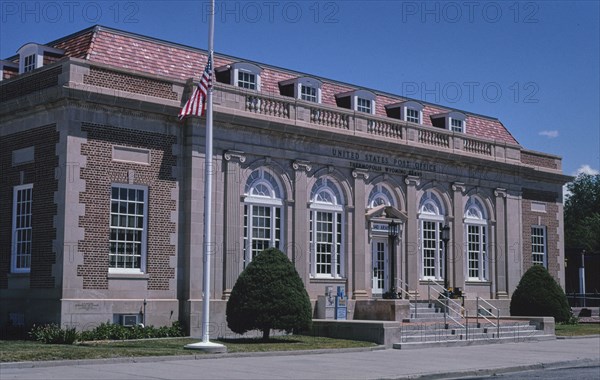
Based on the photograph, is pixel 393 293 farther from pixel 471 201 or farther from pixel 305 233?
pixel 471 201

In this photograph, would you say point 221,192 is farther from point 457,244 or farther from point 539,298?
point 539,298

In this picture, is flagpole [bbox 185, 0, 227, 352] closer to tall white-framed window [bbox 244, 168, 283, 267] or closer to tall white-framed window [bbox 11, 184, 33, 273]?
tall white-framed window [bbox 244, 168, 283, 267]

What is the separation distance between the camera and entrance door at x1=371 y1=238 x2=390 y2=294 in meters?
34.7

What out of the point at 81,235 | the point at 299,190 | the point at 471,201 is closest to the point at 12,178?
the point at 81,235

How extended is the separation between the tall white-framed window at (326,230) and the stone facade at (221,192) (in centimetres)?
6

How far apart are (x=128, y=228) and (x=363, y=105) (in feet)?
43.4

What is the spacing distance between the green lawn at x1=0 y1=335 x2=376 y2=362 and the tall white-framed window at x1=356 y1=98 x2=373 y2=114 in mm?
11561

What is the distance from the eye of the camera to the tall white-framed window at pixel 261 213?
30.1m

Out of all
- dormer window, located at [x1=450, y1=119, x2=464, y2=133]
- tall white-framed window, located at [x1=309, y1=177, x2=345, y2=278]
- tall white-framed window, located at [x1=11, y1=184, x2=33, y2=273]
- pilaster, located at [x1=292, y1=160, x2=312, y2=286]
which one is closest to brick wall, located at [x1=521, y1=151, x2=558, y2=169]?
dormer window, located at [x1=450, y1=119, x2=464, y2=133]

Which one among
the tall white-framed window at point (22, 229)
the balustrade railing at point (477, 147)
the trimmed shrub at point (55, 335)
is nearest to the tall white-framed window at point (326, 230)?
the balustrade railing at point (477, 147)

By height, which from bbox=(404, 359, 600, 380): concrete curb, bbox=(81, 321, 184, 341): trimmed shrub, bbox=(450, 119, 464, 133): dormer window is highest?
bbox=(450, 119, 464, 133): dormer window

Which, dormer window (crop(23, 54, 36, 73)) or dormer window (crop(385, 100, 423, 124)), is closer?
dormer window (crop(23, 54, 36, 73))

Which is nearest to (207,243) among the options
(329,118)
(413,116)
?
(329,118)

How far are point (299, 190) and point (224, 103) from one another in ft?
14.7
